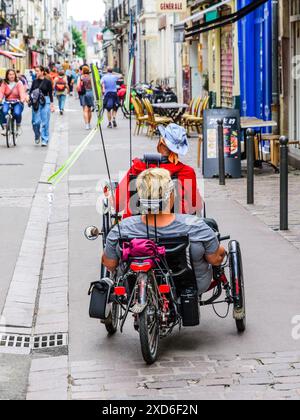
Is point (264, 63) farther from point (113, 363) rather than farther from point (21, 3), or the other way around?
point (21, 3)

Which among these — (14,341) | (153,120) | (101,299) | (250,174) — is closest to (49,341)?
(14,341)

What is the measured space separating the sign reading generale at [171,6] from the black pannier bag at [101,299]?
22.7m

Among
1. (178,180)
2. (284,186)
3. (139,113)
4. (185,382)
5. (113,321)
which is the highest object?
(139,113)

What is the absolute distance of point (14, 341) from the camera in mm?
7066

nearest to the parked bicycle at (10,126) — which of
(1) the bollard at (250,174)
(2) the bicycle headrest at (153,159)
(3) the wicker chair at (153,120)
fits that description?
(3) the wicker chair at (153,120)

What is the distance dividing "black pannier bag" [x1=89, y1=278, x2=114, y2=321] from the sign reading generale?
22693 millimetres

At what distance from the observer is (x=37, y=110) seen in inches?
882

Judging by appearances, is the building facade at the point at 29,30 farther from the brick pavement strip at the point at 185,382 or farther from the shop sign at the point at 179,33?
the brick pavement strip at the point at 185,382

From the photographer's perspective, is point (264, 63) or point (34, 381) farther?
point (264, 63)

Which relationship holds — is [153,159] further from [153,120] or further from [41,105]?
[153,120]

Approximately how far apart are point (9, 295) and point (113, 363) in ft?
7.14

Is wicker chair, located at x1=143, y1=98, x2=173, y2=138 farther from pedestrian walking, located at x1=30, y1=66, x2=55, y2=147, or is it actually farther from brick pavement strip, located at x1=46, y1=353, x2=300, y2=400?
brick pavement strip, located at x1=46, y1=353, x2=300, y2=400

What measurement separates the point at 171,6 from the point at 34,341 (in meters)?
22.5

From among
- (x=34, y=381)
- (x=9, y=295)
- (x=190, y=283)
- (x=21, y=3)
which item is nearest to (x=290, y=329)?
(x=190, y=283)
